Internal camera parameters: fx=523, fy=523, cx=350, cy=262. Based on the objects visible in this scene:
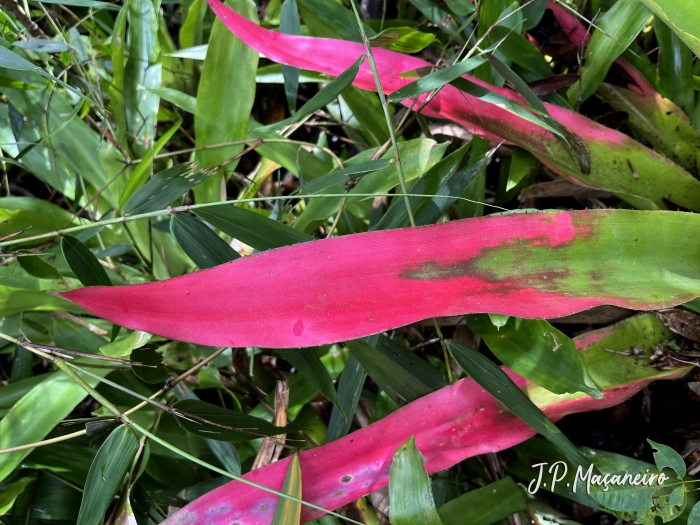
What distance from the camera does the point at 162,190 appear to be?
0.55m

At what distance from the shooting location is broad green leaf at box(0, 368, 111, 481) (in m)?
0.61

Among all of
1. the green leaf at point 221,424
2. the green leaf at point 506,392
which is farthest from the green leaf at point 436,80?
the green leaf at point 221,424

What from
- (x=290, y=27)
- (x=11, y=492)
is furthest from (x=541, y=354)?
(x=11, y=492)

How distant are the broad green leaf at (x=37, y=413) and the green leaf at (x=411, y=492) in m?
0.39

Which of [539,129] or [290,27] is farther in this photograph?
[290,27]

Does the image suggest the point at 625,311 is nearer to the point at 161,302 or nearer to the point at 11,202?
the point at 161,302

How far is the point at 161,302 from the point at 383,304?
0.18 metres

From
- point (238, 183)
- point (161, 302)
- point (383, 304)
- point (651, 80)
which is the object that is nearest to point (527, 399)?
point (383, 304)

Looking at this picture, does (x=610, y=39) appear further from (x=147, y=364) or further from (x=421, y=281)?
(x=147, y=364)

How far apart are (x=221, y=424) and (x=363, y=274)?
24cm

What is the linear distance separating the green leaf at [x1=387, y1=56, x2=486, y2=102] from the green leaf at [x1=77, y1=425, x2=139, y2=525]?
407mm

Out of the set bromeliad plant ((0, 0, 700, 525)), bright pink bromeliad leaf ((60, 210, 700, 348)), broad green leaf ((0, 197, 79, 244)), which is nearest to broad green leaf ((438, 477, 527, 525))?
bromeliad plant ((0, 0, 700, 525))

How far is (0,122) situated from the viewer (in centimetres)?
81

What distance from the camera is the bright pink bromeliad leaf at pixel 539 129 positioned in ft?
1.97
